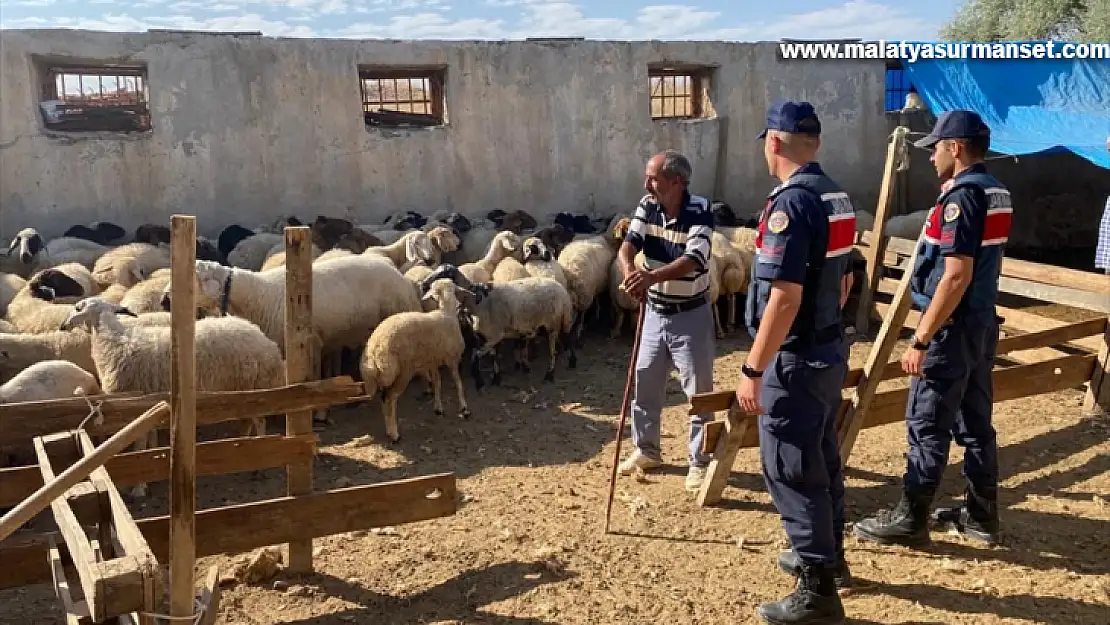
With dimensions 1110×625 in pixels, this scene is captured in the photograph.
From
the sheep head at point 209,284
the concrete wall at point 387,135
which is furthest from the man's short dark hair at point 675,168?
the concrete wall at point 387,135

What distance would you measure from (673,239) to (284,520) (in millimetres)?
2809

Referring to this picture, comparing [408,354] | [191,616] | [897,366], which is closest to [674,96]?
[408,354]

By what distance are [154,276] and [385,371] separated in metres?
2.77

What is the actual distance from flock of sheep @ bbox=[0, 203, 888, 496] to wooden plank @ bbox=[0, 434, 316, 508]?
1747 millimetres

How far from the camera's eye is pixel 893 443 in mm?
6117

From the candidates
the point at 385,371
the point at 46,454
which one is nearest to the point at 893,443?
the point at 385,371

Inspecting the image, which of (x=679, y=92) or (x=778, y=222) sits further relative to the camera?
(x=679, y=92)

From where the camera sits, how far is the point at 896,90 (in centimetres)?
1474

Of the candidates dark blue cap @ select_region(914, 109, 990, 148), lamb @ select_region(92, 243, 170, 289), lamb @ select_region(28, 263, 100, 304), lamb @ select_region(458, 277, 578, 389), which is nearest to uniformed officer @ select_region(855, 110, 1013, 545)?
dark blue cap @ select_region(914, 109, 990, 148)

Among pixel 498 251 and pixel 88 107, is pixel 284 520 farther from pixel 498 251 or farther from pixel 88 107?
pixel 88 107

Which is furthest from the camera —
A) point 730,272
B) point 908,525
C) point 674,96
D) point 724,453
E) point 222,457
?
point 674,96

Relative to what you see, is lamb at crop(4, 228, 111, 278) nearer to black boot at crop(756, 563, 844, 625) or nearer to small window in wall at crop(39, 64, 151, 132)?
small window in wall at crop(39, 64, 151, 132)

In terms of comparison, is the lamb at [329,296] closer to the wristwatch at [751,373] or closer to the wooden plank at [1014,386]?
the wooden plank at [1014,386]

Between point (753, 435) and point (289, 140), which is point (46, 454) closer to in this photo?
point (753, 435)
